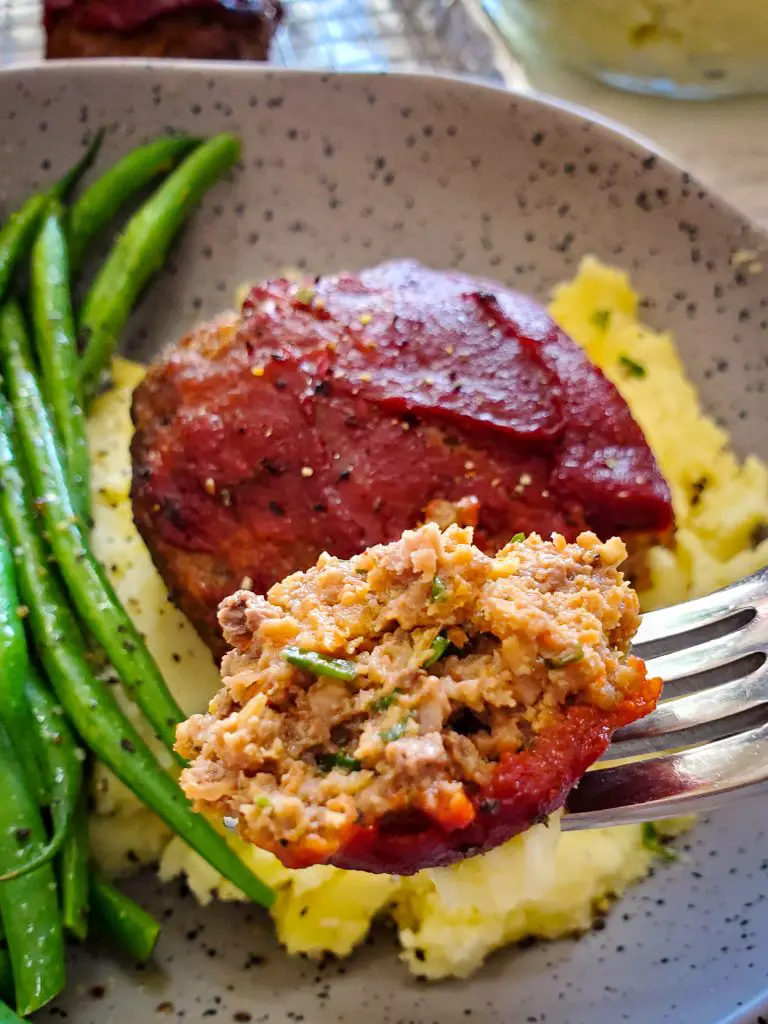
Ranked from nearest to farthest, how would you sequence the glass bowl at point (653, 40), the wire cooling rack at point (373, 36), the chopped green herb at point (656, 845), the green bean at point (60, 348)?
the chopped green herb at point (656, 845) < the green bean at point (60, 348) < the glass bowl at point (653, 40) < the wire cooling rack at point (373, 36)

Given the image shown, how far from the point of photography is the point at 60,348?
355cm

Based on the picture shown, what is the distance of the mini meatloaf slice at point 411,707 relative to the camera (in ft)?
6.02

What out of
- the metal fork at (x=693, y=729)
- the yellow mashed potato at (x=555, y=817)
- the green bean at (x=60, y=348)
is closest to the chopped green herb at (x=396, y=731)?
the yellow mashed potato at (x=555, y=817)

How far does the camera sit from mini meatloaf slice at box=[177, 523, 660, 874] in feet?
6.02

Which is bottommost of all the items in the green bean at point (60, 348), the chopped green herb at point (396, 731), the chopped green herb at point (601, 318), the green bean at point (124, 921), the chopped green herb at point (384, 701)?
the green bean at point (124, 921)

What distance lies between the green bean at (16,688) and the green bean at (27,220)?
4.54 ft

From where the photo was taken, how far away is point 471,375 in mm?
2986

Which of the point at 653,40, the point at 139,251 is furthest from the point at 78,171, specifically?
the point at 653,40

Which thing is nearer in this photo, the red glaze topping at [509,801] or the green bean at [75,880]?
the red glaze topping at [509,801]

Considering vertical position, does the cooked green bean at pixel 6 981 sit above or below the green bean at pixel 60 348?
below

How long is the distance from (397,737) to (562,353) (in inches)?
65.6

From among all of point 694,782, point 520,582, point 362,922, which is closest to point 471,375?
point 520,582

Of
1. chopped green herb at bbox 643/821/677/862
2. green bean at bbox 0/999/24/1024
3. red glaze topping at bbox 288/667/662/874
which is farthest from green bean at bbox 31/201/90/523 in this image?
chopped green herb at bbox 643/821/677/862

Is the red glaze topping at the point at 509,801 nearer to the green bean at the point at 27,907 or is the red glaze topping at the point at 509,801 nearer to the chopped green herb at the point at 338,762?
the chopped green herb at the point at 338,762
